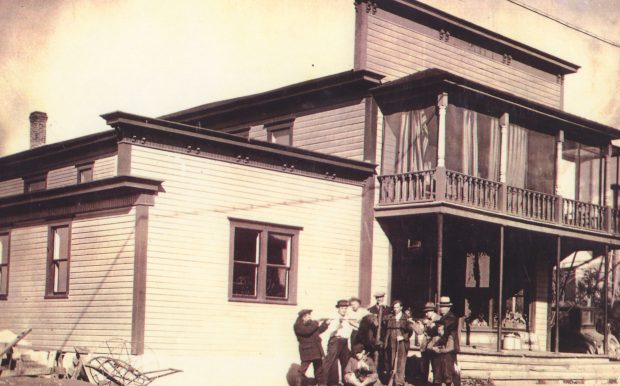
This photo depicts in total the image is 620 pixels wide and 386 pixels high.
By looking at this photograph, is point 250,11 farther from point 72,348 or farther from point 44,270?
point 72,348

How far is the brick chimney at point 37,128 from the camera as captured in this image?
113 feet

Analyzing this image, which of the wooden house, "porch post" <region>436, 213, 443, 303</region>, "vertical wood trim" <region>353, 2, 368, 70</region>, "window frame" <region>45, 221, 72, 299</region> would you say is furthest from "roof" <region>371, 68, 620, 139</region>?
"window frame" <region>45, 221, 72, 299</region>

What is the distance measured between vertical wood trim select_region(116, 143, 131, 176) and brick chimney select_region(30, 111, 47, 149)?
1734 centimetres

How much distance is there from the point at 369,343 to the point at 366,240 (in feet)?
14.3

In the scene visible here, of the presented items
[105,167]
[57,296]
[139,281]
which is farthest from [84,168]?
[139,281]

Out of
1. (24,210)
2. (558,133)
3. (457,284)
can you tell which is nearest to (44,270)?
(24,210)

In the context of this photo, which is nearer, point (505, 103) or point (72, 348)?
point (72, 348)

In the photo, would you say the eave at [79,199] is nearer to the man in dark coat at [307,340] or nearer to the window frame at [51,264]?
the window frame at [51,264]

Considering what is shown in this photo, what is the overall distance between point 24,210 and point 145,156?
195 inches

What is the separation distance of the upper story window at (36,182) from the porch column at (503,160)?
13.1 metres

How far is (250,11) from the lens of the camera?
26.5 meters

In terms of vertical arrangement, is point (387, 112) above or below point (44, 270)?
above

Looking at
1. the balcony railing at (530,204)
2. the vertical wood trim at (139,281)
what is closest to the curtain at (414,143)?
the balcony railing at (530,204)

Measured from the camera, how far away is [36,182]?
86.0ft
